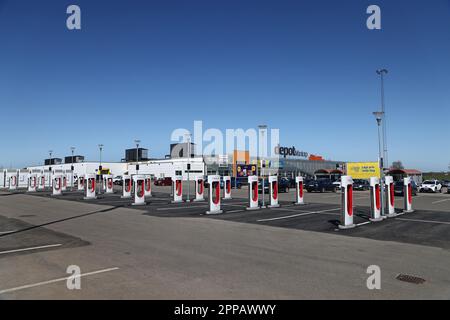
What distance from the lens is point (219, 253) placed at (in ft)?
26.7

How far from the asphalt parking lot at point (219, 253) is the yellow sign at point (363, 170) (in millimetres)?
36022

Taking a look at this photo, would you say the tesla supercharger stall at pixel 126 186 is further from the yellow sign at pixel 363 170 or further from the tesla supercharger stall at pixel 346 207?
the yellow sign at pixel 363 170

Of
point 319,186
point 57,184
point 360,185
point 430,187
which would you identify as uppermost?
point 57,184

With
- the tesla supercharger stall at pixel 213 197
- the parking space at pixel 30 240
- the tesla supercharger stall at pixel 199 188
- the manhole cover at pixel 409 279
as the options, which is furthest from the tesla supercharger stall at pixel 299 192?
the manhole cover at pixel 409 279

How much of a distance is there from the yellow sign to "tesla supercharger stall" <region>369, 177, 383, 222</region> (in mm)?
36683

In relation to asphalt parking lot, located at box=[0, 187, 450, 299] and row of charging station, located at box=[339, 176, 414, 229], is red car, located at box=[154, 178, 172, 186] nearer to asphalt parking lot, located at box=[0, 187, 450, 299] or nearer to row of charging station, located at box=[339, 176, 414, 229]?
asphalt parking lot, located at box=[0, 187, 450, 299]

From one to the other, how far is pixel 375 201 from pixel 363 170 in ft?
125

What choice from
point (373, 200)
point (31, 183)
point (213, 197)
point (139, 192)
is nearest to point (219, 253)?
point (373, 200)

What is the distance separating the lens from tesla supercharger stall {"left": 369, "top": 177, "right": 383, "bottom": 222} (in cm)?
1366

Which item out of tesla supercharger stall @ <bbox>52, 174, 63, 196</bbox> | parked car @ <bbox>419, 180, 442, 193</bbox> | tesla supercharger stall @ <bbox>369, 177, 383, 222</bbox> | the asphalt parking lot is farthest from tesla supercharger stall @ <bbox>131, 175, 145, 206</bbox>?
parked car @ <bbox>419, 180, 442, 193</bbox>

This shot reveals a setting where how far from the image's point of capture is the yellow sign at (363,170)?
4828 cm

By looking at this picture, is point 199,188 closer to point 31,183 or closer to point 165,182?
point 31,183

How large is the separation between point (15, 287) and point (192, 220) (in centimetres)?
910

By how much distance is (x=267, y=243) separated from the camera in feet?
30.9
